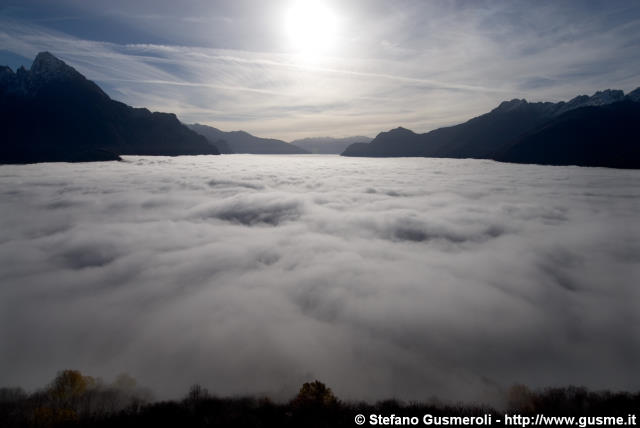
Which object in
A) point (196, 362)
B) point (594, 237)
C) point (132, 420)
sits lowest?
point (196, 362)

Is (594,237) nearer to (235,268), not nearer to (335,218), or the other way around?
(335,218)

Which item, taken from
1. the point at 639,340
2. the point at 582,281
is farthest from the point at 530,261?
the point at 639,340

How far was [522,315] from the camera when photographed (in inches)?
1582

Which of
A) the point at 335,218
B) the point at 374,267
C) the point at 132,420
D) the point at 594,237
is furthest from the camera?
the point at 335,218

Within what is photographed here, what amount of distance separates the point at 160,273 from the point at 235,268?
14240 mm

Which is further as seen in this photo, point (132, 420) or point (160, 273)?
point (160, 273)

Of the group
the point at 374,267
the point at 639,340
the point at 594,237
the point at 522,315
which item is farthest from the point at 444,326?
the point at 594,237

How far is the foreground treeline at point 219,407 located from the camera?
2148cm

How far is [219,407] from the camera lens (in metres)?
23.6

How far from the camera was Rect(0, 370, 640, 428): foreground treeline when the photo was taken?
21484 millimetres

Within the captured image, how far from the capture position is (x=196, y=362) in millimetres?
31469

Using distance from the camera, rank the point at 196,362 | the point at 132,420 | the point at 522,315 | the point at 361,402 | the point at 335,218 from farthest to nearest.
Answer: the point at 335,218, the point at 522,315, the point at 196,362, the point at 361,402, the point at 132,420

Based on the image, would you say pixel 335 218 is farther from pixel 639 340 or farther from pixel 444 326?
pixel 639 340

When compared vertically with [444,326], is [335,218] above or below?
above
